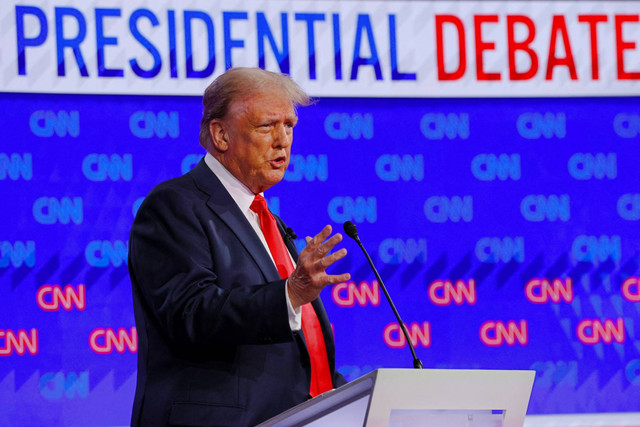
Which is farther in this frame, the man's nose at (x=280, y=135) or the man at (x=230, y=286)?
the man's nose at (x=280, y=135)

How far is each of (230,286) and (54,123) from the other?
1.48 metres

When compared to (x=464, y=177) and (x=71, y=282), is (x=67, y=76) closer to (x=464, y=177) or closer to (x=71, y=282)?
(x=71, y=282)

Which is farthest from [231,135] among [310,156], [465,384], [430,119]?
[430,119]

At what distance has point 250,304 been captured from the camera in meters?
1.68

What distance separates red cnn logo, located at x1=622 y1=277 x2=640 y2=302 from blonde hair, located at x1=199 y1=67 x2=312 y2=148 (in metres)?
A: 1.68

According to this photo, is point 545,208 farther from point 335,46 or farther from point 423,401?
point 423,401

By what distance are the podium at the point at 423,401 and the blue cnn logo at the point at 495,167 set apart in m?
1.90

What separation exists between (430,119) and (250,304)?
1775mm

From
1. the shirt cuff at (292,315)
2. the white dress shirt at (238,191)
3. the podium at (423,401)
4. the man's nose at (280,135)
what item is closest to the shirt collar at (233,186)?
the white dress shirt at (238,191)

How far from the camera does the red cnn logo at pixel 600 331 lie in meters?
3.28

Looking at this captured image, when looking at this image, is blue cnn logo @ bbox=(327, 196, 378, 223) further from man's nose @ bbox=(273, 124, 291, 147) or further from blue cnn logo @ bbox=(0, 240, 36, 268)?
man's nose @ bbox=(273, 124, 291, 147)

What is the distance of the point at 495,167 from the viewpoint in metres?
3.32

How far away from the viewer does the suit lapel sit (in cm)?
190

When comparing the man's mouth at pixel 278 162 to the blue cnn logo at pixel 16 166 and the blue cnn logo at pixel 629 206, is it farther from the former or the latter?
the blue cnn logo at pixel 629 206
